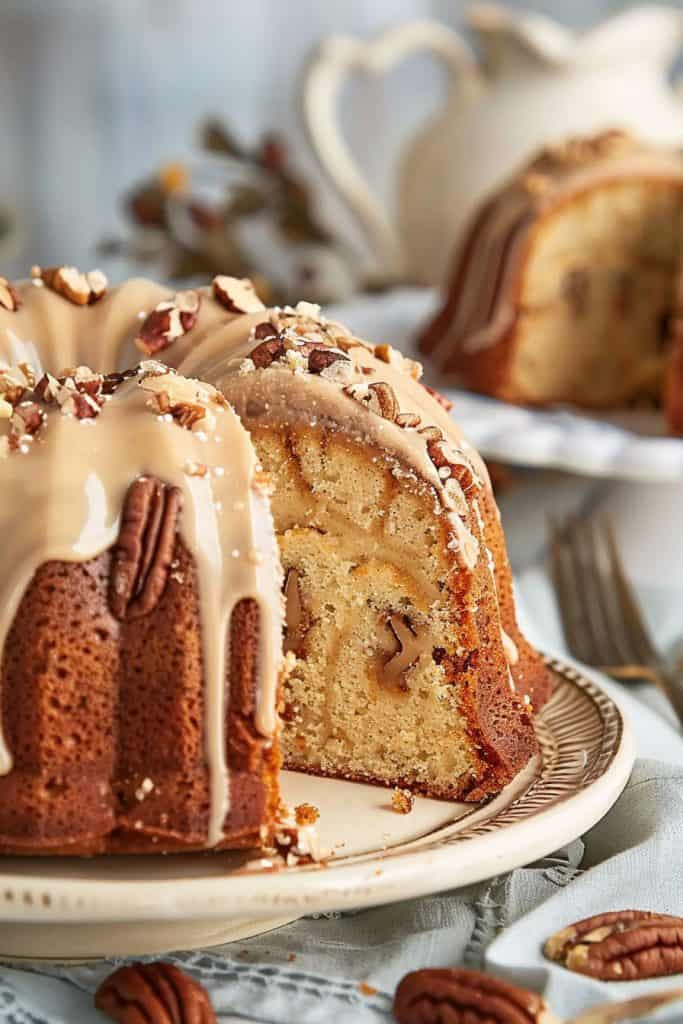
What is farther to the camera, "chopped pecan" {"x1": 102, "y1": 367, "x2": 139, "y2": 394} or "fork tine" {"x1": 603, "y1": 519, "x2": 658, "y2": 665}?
"fork tine" {"x1": 603, "y1": 519, "x2": 658, "y2": 665}

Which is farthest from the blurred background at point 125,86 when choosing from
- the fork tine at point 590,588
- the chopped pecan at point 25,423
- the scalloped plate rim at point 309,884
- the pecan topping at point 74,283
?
the scalloped plate rim at point 309,884

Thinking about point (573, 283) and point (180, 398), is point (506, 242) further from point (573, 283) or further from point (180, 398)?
point (180, 398)

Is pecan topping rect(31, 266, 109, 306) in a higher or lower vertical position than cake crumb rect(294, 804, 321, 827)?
higher

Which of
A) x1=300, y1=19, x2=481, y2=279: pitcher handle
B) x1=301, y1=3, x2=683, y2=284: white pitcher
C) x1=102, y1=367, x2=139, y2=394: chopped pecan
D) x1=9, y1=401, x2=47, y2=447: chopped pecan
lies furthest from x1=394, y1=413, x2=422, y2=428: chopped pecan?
x1=300, y1=19, x2=481, y2=279: pitcher handle

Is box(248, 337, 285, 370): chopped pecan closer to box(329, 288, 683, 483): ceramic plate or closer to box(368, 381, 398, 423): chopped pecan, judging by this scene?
box(368, 381, 398, 423): chopped pecan

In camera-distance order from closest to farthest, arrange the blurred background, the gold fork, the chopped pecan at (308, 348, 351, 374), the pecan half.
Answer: the pecan half → the chopped pecan at (308, 348, 351, 374) → the gold fork → the blurred background

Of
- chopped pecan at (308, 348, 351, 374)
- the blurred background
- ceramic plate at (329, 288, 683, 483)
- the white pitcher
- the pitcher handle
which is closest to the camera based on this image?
chopped pecan at (308, 348, 351, 374)

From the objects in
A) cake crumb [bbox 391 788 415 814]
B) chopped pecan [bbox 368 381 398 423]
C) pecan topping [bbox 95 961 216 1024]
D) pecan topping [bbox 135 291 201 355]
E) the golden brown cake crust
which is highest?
pecan topping [bbox 135 291 201 355]

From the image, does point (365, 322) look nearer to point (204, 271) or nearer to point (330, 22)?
point (204, 271)
